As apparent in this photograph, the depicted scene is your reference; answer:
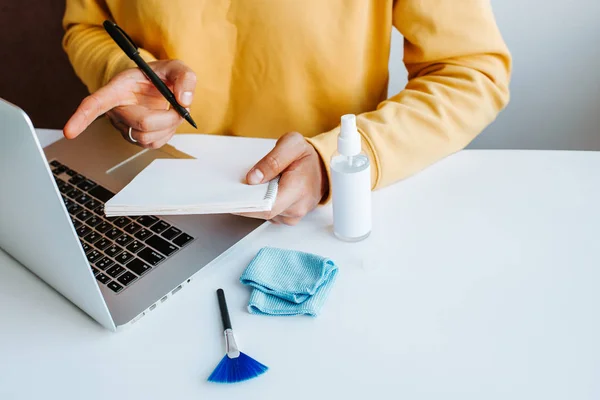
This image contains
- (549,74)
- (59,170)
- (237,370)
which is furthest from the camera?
(549,74)

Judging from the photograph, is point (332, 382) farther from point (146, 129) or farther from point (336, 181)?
point (146, 129)

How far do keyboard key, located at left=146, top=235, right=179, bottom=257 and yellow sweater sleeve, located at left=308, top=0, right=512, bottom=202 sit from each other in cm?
23

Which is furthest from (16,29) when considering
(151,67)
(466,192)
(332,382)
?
(332,382)

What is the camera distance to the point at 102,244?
0.72m

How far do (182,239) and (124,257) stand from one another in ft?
0.22

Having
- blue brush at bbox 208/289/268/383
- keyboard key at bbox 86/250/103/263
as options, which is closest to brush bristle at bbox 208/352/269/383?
blue brush at bbox 208/289/268/383

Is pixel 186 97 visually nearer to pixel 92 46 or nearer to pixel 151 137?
pixel 151 137

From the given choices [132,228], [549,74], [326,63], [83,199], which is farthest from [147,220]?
[549,74]

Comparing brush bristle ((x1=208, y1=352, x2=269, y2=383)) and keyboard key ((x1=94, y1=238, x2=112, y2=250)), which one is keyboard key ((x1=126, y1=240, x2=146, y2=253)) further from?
brush bristle ((x1=208, y1=352, x2=269, y2=383))

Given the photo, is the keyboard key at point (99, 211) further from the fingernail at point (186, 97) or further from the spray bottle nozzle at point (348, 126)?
the spray bottle nozzle at point (348, 126)

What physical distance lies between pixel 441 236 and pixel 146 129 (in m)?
0.40

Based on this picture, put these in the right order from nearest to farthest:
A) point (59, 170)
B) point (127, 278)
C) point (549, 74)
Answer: point (127, 278) < point (59, 170) < point (549, 74)

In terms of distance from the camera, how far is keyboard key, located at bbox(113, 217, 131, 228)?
0.75 m

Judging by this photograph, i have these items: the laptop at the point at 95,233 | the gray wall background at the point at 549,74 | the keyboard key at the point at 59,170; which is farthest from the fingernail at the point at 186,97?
the gray wall background at the point at 549,74
